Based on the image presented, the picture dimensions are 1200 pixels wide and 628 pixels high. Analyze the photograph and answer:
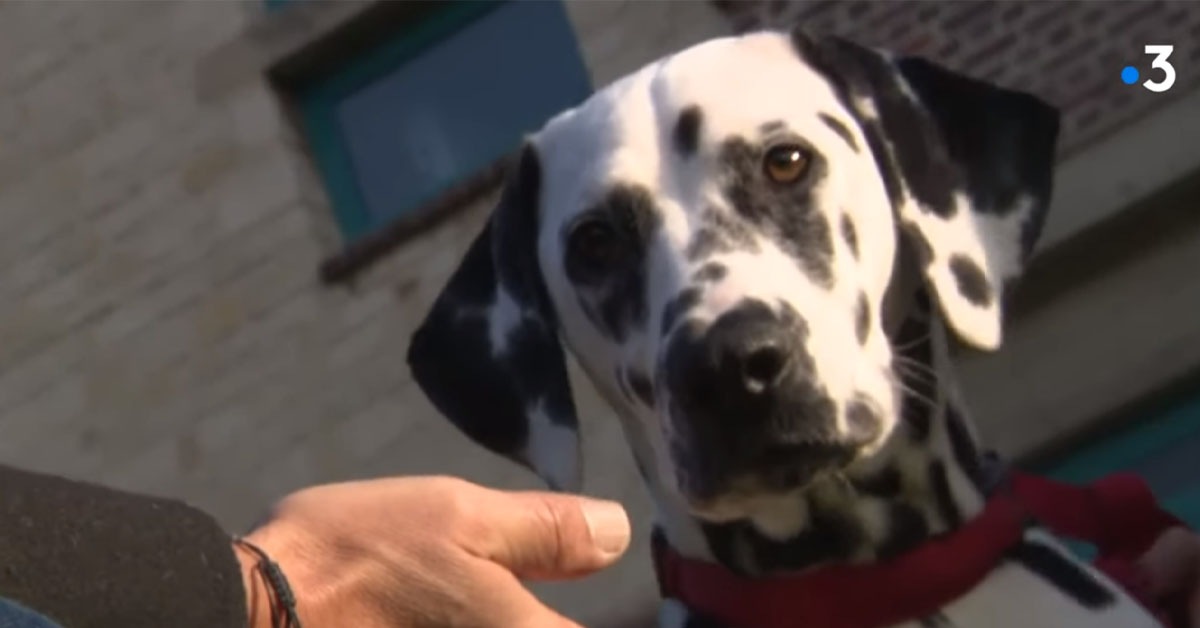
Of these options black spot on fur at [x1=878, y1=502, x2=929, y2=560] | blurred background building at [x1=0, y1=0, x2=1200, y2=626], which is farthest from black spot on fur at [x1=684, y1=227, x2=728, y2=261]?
blurred background building at [x1=0, y1=0, x2=1200, y2=626]

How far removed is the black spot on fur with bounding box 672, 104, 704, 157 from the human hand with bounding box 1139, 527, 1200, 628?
807 millimetres

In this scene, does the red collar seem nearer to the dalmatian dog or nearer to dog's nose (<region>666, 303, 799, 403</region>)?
the dalmatian dog

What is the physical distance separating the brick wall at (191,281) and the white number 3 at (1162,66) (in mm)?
1268

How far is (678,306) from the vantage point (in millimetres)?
2436

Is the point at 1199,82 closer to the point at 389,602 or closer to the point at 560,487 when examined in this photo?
the point at 560,487

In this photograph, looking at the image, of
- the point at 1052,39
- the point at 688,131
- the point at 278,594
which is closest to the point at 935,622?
the point at 688,131

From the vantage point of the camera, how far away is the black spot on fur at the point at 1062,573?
2.48 meters

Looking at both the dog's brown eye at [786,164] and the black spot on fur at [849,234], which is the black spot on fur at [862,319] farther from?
the dog's brown eye at [786,164]

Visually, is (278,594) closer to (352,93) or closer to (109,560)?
(109,560)

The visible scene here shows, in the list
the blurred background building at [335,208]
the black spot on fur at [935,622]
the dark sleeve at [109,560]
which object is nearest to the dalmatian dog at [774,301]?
the black spot on fur at [935,622]

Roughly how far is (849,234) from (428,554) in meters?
0.93

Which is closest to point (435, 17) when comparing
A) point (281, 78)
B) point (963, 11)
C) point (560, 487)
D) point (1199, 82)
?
point (281, 78)

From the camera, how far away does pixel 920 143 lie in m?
2.77

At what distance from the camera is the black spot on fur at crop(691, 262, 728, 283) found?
8.01 ft
